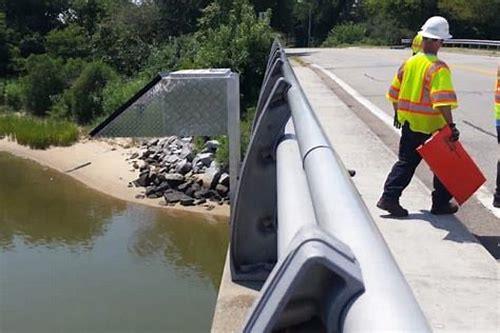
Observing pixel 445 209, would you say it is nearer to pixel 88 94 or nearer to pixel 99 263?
pixel 99 263

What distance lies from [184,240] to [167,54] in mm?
17436

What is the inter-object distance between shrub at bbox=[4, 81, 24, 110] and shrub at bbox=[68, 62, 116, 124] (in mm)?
5236

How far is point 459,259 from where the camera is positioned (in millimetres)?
5285

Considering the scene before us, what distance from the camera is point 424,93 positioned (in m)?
5.74

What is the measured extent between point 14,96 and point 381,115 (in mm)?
29758

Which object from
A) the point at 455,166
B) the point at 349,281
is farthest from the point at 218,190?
the point at 349,281

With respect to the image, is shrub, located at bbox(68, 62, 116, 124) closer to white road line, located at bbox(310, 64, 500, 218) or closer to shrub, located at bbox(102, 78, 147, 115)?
shrub, located at bbox(102, 78, 147, 115)

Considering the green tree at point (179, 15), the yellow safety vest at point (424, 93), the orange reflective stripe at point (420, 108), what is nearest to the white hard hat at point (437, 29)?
the yellow safety vest at point (424, 93)

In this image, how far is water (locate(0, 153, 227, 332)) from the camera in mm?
12039

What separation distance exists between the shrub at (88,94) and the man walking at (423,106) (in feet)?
91.6

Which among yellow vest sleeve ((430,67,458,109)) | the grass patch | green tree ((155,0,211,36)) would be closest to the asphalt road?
yellow vest sleeve ((430,67,458,109))

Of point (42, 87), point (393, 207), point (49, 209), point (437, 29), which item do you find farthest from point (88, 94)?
point (437, 29)

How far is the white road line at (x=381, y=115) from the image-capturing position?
692cm

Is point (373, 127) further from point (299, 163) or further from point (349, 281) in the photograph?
point (349, 281)
